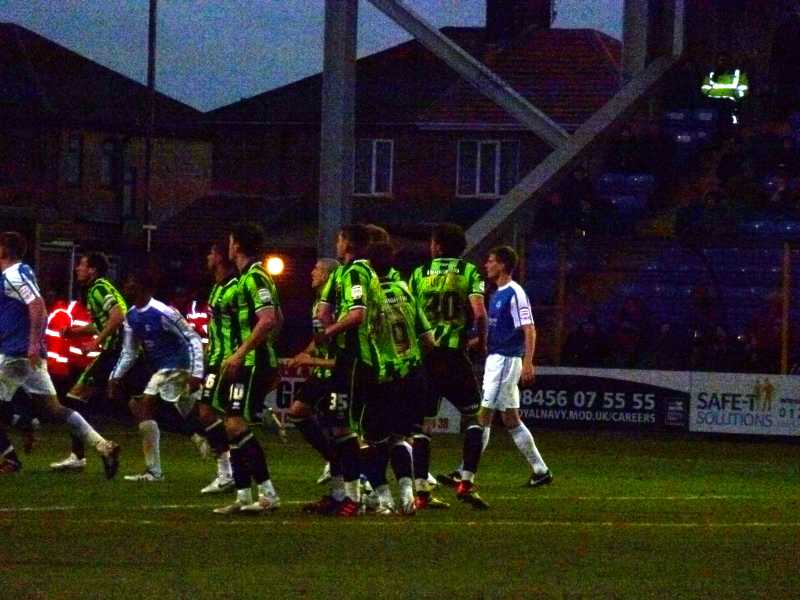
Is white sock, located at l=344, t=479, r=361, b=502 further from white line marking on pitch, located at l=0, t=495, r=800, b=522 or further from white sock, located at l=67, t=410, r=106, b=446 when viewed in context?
white sock, located at l=67, t=410, r=106, b=446

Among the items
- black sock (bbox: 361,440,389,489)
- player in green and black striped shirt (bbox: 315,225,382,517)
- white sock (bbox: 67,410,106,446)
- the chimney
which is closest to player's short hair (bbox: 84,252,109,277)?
white sock (bbox: 67,410,106,446)

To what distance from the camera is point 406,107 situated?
67438 millimetres

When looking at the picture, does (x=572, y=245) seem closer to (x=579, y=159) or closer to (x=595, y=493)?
(x=579, y=159)

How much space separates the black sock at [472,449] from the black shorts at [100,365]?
4432 mm

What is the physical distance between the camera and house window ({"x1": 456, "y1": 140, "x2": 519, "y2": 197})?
62.9 metres

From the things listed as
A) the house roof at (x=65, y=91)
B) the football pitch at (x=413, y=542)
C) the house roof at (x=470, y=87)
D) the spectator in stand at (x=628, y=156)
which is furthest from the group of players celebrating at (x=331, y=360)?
the house roof at (x=65, y=91)

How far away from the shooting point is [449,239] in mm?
15320

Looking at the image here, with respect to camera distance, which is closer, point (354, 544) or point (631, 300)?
point (354, 544)

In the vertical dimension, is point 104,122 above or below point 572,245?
above

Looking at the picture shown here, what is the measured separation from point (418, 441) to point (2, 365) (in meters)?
4.55

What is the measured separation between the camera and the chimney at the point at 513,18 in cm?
6819

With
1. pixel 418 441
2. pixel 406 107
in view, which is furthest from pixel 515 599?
pixel 406 107

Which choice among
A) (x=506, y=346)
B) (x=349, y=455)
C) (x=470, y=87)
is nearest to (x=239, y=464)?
(x=349, y=455)

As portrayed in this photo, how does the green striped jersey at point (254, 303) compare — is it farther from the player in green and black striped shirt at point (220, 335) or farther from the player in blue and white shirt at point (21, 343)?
the player in blue and white shirt at point (21, 343)
